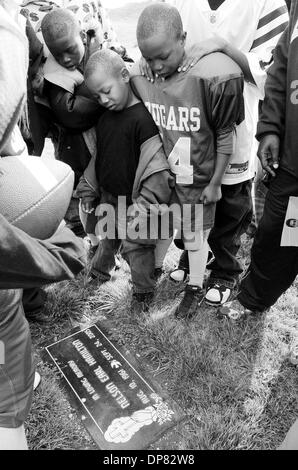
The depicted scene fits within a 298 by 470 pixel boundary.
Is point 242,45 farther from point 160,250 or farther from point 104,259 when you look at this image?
point 104,259

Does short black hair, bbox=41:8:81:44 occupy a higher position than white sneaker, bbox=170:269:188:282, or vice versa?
short black hair, bbox=41:8:81:44

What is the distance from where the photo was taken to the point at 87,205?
8.22 ft

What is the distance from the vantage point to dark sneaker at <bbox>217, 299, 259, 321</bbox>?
2.44 metres

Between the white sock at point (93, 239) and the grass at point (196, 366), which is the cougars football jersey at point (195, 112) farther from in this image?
the white sock at point (93, 239)

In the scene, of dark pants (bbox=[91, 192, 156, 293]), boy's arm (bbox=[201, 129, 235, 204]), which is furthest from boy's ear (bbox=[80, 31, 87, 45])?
boy's arm (bbox=[201, 129, 235, 204])

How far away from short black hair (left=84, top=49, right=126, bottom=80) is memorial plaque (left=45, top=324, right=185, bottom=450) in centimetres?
156

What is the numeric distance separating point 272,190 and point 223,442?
128 centimetres

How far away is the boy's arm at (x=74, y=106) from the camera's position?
7.23ft

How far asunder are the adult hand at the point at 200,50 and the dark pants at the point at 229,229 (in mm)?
737

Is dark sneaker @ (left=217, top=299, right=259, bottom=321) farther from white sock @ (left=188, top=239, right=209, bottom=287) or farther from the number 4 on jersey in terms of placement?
the number 4 on jersey

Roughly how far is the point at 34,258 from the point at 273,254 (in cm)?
146

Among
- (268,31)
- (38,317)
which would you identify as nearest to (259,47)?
(268,31)
